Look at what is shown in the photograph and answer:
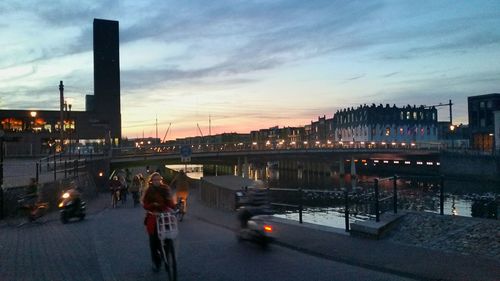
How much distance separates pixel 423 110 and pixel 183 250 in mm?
141783

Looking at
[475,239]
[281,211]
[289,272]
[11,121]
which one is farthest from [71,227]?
[11,121]

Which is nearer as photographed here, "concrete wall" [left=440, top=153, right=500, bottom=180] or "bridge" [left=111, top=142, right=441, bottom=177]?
"bridge" [left=111, top=142, right=441, bottom=177]

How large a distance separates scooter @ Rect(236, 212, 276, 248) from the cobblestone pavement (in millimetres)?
3115

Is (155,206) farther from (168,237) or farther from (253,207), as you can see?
(253,207)


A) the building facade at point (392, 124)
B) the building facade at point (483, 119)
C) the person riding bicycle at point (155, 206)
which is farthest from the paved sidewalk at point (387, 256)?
the building facade at point (392, 124)

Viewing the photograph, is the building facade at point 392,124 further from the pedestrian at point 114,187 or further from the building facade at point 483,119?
the pedestrian at point 114,187

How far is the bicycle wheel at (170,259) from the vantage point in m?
7.16

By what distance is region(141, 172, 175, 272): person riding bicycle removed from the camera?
25.7ft

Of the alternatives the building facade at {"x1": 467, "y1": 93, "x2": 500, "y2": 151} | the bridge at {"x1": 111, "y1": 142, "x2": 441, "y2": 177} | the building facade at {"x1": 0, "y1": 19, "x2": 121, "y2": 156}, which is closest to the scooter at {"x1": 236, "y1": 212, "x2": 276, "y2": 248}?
the bridge at {"x1": 111, "y1": 142, "x2": 441, "y2": 177}

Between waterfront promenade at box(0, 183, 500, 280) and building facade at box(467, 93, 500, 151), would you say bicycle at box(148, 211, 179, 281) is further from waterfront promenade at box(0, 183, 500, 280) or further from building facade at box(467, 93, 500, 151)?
building facade at box(467, 93, 500, 151)

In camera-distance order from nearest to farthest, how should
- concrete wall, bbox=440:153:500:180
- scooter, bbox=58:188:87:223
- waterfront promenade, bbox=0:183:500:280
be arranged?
waterfront promenade, bbox=0:183:500:280, scooter, bbox=58:188:87:223, concrete wall, bbox=440:153:500:180

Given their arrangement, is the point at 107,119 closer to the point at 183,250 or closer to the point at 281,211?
the point at 281,211

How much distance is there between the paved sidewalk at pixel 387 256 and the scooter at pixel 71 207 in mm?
6996

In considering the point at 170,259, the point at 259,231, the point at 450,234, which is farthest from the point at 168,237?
the point at 450,234
